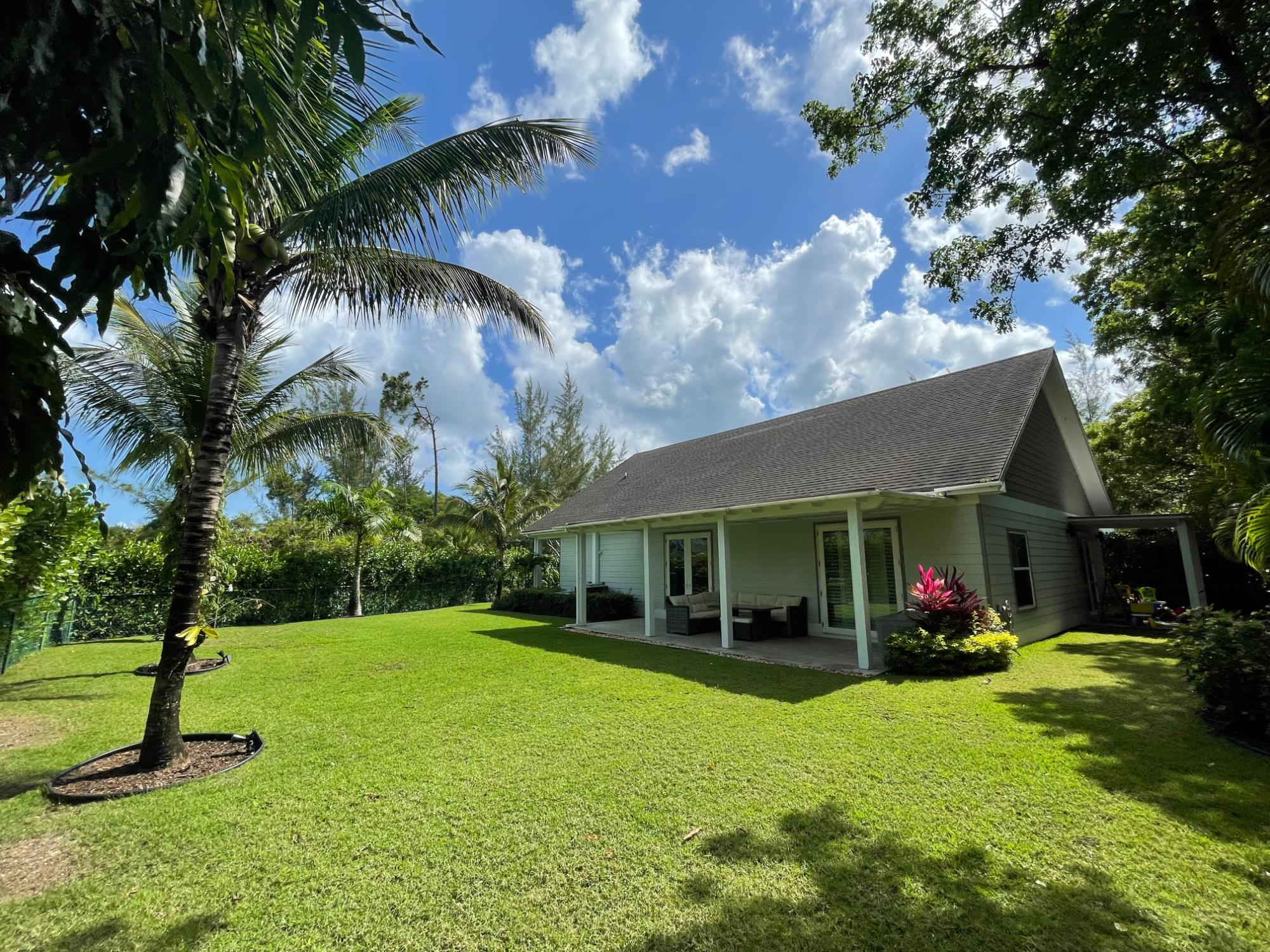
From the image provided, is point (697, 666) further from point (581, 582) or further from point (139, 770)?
point (139, 770)

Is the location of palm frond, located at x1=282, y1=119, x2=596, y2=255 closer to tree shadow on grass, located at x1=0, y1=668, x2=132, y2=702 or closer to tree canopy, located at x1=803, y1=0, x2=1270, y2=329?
tree canopy, located at x1=803, y1=0, x2=1270, y2=329

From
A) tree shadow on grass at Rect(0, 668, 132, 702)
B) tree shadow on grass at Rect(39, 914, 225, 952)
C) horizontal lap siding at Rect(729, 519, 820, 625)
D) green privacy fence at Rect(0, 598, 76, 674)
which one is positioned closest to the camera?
tree shadow on grass at Rect(39, 914, 225, 952)

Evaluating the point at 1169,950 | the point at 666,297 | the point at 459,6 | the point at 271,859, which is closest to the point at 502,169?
the point at 459,6

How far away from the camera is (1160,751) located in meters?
4.70

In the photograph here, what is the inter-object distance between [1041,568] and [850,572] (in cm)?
415

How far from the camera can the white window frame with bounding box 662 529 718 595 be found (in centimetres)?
1441

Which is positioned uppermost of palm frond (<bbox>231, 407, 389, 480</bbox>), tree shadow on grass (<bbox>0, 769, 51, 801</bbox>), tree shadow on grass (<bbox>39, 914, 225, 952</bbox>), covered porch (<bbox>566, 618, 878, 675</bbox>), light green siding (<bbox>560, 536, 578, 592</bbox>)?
palm frond (<bbox>231, 407, 389, 480</bbox>)

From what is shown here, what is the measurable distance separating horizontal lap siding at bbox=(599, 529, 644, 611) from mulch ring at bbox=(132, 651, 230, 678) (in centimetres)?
958

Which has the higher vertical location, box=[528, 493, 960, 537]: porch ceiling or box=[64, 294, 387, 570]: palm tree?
box=[64, 294, 387, 570]: palm tree

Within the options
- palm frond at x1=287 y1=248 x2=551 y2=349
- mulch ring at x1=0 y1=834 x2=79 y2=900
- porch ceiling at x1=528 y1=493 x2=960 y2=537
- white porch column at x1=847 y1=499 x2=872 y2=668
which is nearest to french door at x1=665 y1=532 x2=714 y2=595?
porch ceiling at x1=528 y1=493 x2=960 y2=537

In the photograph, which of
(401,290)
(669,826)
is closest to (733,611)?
(669,826)

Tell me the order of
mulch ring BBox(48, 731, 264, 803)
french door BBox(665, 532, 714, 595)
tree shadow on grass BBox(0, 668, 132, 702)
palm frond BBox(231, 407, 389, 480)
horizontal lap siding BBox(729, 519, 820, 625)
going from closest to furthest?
mulch ring BBox(48, 731, 264, 803)
tree shadow on grass BBox(0, 668, 132, 702)
palm frond BBox(231, 407, 389, 480)
horizontal lap siding BBox(729, 519, 820, 625)
french door BBox(665, 532, 714, 595)

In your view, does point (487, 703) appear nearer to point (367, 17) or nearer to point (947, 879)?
point (947, 879)

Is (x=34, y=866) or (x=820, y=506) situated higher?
(x=820, y=506)
